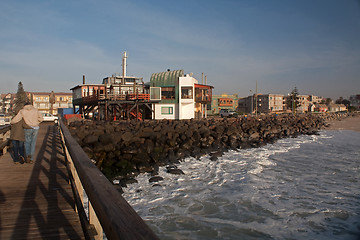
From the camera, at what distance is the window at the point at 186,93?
34.3m

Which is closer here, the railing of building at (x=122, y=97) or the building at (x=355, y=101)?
the railing of building at (x=122, y=97)

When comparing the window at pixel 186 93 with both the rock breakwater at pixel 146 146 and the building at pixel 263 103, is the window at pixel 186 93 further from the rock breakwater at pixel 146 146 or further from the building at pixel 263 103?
the building at pixel 263 103

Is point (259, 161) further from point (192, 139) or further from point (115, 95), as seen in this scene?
point (115, 95)

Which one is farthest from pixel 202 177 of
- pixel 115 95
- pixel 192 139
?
pixel 115 95

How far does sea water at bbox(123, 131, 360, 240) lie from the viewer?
7.46 m

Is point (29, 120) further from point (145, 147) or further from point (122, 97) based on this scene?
point (122, 97)

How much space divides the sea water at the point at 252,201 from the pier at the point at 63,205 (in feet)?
11.1

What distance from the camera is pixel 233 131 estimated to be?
2492cm

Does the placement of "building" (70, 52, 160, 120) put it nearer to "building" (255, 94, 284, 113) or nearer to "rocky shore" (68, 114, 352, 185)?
"rocky shore" (68, 114, 352, 185)

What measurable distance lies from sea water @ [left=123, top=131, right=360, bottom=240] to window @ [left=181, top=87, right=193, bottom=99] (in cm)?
1979

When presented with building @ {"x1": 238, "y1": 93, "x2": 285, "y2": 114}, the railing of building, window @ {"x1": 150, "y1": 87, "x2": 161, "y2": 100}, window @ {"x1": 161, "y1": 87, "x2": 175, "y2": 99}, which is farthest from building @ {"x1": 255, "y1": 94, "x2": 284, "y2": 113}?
the railing of building

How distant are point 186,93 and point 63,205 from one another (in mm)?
30794

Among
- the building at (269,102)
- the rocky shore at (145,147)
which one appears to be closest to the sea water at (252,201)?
the rocky shore at (145,147)

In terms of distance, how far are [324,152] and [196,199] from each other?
15.3 metres
